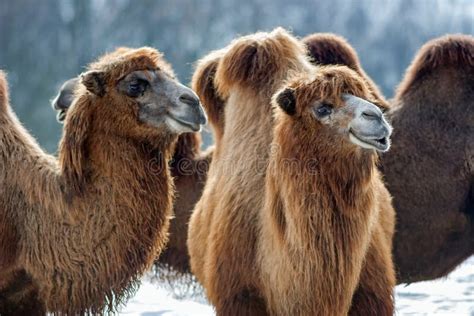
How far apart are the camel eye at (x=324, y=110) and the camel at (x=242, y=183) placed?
19.1 inches

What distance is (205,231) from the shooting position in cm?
481

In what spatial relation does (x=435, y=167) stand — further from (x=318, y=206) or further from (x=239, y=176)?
(x=318, y=206)

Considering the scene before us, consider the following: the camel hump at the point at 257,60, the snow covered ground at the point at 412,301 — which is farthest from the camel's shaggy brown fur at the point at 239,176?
the snow covered ground at the point at 412,301

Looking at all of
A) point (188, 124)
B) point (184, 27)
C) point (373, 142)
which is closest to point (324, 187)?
point (373, 142)

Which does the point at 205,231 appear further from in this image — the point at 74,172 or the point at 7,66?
the point at 7,66

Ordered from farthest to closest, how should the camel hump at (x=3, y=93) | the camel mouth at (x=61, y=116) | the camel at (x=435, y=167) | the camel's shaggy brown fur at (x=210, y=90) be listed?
the camel at (x=435, y=167) < the camel mouth at (x=61, y=116) < the camel's shaggy brown fur at (x=210, y=90) < the camel hump at (x=3, y=93)

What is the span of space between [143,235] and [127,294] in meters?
0.31

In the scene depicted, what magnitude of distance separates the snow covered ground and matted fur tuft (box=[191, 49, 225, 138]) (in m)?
1.50

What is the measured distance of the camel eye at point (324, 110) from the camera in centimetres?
406

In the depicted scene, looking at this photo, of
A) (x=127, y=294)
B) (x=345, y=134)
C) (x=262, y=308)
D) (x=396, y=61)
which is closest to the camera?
(x=345, y=134)

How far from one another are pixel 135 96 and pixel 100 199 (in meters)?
0.48

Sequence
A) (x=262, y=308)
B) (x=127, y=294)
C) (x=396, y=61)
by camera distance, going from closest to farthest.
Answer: (x=262, y=308)
(x=127, y=294)
(x=396, y=61)

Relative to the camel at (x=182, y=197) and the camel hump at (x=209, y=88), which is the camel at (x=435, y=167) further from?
the camel at (x=182, y=197)

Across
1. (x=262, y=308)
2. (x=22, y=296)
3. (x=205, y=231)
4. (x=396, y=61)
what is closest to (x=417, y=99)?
(x=205, y=231)
